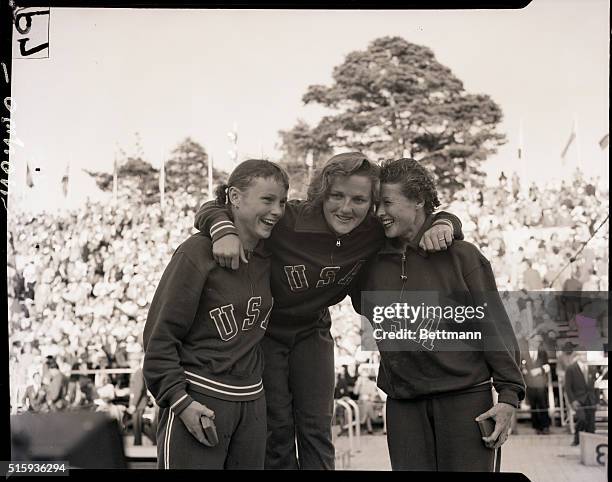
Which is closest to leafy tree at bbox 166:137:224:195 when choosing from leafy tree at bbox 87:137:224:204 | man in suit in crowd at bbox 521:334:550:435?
leafy tree at bbox 87:137:224:204

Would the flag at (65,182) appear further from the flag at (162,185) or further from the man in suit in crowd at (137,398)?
the man in suit in crowd at (137,398)

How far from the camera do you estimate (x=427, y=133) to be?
2.93m

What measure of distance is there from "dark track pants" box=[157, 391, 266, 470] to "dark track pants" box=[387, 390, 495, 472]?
1.78 ft

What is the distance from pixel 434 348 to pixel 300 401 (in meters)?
0.57

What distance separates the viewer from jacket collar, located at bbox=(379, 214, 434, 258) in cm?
291

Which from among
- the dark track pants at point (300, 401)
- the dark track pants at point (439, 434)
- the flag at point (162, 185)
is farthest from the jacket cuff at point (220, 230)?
the dark track pants at point (439, 434)

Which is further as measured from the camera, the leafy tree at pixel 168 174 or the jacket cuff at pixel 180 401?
the leafy tree at pixel 168 174

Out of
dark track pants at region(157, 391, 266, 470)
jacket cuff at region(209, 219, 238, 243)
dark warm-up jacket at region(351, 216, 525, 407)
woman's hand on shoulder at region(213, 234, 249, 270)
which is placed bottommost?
dark track pants at region(157, 391, 266, 470)

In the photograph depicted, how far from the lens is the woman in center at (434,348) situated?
9.44ft

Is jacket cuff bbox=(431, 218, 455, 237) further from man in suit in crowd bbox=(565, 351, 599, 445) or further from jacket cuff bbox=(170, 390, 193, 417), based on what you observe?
jacket cuff bbox=(170, 390, 193, 417)

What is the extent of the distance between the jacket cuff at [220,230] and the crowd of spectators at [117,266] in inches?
4.2

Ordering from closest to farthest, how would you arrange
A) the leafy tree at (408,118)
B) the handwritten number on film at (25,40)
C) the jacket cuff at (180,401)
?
the jacket cuff at (180,401) → the leafy tree at (408,118) → the handwritten number on film at (25,40)

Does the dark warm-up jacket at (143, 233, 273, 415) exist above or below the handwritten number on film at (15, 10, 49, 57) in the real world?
below

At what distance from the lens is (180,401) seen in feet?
9.27
